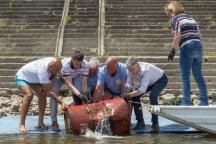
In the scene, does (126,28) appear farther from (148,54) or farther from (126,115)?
(126,115)

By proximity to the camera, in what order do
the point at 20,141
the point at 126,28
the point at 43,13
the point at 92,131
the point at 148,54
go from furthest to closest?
1. the point at 43,13
2. the point at 126,28
3. the point at 148,54
4. the point at 92,131
5. the point at 20,141

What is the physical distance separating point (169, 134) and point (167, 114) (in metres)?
0.62

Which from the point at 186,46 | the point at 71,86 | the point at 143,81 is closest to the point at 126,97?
the point at 143,81

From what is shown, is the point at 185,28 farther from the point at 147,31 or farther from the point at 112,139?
the point at 147,31

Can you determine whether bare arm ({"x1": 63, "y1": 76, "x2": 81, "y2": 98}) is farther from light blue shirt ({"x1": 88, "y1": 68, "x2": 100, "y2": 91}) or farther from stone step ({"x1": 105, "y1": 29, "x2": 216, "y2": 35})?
stone step ({"x1": 105, "y1": 29, "x2": 216, "y2": 35})

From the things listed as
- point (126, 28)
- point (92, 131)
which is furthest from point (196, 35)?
point (126, 28)

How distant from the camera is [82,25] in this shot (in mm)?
18594

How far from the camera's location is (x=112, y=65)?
935 cm

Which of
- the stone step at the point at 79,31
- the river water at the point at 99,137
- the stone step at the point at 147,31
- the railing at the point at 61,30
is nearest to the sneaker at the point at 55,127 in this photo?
the river water at the point at 99,137

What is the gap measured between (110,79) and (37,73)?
3.72ft

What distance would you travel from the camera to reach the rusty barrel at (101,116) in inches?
361

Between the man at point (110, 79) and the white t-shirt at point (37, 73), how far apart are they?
0.80 meters

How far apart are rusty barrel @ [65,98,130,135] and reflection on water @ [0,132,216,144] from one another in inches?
6.8

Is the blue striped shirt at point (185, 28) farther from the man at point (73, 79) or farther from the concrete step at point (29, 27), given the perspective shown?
the concrete step at point (29, 27)
